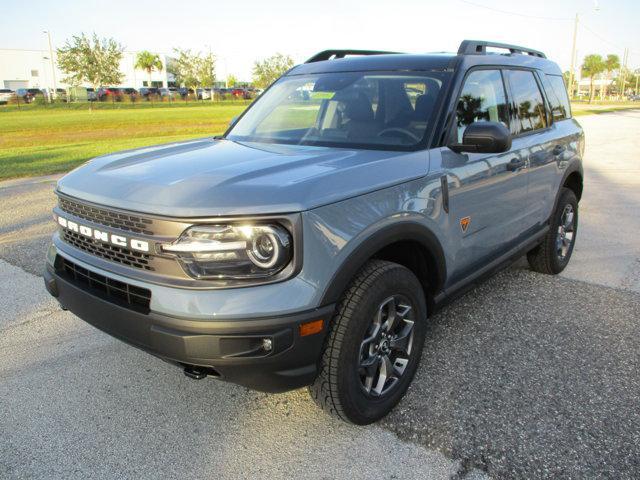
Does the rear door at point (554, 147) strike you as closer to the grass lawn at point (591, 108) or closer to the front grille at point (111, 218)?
the front grille at point (111, 218)

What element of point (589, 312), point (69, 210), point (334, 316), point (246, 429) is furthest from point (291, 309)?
→ point (589, 312)

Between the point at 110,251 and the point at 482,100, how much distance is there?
2463 millimetres

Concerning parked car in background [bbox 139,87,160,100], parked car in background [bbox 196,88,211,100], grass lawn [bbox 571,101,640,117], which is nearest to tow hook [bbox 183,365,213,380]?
grass lawn [bbox 571,101,640,117]

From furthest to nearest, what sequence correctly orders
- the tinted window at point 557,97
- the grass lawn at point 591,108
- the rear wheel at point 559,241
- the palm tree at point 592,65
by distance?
the palm tree at point 592,65
the grass lawn at point 591,108
the rear wheel at point 559,241
the tinted window at point 557,97

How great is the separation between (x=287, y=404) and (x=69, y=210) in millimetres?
1535

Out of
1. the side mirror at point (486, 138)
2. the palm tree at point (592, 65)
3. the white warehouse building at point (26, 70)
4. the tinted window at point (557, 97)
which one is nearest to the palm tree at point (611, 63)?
the palm tree at point (592, 65)

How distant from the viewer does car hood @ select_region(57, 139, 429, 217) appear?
227 centimetres

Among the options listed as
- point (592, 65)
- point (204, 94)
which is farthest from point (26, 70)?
point (592, 65)

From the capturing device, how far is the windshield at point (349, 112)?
3.25m

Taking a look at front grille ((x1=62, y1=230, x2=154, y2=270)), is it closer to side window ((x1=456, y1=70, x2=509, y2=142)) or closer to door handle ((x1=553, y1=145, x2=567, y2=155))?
side window ((x1=456, y1=70, x2=509, y2=142))

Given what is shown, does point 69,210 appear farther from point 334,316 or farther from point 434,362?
point 434,362

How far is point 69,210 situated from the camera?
288 cm

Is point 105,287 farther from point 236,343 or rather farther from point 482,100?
point 482,100

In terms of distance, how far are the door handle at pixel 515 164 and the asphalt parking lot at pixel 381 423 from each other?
3.55 ft
